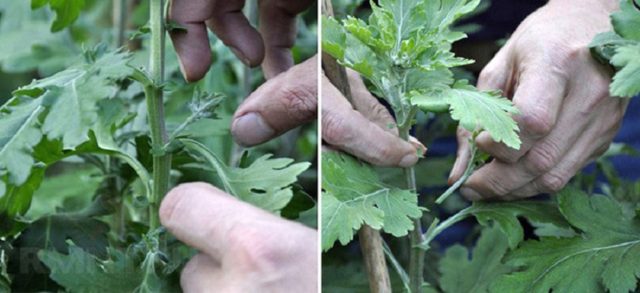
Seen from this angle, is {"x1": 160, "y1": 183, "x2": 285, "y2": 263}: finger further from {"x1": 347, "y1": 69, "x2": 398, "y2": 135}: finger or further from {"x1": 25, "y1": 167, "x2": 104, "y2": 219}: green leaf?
{"x1": 25, "y1": 167, "x2": 104, "y2": 219}: green leaf

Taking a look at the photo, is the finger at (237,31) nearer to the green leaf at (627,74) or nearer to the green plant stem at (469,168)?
the green plant stem at (469,168)

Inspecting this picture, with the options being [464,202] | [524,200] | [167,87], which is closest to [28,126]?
[167,87]

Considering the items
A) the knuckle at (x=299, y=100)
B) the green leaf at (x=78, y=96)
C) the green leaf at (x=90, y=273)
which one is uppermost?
the green leaf at (x=78, y=96)

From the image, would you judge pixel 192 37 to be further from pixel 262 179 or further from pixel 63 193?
pixel 63 193

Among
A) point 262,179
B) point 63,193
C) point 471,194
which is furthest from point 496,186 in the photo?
point 63,193

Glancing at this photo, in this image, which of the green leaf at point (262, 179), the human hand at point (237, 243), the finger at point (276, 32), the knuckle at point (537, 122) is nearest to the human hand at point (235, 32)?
the finger at point (276, 32)

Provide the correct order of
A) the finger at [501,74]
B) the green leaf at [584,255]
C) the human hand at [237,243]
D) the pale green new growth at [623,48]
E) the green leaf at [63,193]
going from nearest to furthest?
the human hand at [237,243]
the pale green new growth at [623,48]
the green leaf at [584,255]
the finger at [501,74]
the green leaf at [63,193]
